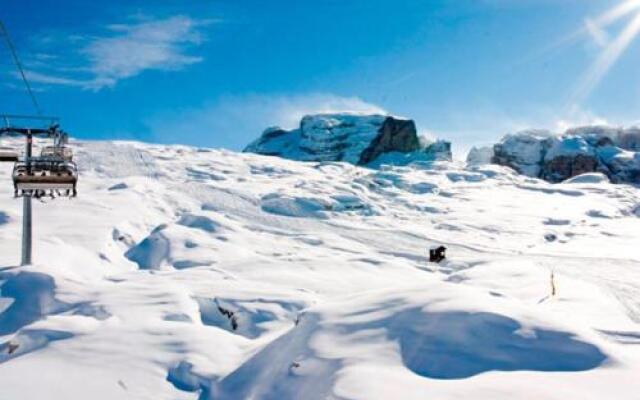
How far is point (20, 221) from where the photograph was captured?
25891 millimetres

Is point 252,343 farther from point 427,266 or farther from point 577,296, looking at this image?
point 427,266

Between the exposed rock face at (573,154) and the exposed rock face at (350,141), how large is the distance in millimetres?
22901

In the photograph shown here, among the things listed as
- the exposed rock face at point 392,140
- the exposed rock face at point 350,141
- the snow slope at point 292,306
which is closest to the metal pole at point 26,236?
the snow slope at point 292,306

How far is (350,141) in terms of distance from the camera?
170625mm

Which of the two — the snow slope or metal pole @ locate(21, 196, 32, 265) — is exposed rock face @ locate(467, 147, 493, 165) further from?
metal pole @ locate(21, 196, 32, 265)

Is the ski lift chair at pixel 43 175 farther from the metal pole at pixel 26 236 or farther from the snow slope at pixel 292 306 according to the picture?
the snow slope at pixel 292 306

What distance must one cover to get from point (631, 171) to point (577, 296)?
14872 centimetres

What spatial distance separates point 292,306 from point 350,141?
158 meters

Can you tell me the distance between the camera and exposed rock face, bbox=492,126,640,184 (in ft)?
492

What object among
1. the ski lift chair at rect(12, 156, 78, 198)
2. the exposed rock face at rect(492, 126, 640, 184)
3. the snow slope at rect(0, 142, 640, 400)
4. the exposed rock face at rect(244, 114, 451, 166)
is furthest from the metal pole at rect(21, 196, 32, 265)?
the exposed rock face at rect(492, 126, 640, 184)

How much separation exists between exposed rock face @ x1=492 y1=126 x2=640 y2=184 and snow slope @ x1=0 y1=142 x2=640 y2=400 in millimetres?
116398

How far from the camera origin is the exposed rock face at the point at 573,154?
15000cm

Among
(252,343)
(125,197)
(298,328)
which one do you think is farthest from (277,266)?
(125,197)

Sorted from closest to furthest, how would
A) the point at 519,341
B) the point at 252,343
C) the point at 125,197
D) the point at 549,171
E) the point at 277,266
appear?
the point at 519,341 < the point at 252,343 < the point at 277,266 < the point at 125,197 < the point at 549,171
